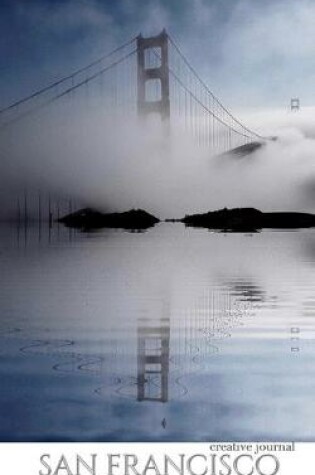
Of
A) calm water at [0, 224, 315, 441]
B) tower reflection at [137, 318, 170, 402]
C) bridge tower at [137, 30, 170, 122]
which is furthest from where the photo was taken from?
bridge tower at [137, 30, 170, 122]

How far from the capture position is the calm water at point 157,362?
9.86ft

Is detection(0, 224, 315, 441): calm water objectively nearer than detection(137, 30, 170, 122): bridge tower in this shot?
Yes

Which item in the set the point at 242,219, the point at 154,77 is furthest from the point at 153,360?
the point at 242,219

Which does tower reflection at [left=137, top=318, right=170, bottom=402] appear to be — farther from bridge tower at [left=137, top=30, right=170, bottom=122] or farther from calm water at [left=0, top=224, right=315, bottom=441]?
bridge tower at [left=137, top=30, right=170, bottom=122]

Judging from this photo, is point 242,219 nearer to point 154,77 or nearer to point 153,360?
point 154,77

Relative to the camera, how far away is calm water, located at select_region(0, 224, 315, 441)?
3006 mm

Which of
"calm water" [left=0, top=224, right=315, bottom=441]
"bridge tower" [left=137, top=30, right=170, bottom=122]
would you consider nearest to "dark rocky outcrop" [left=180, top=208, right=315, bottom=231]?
Result: "bridge tower" [left=137, top=30, right=170, bottom=122]

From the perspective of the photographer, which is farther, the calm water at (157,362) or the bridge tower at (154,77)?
the bridge tower at (154,77)

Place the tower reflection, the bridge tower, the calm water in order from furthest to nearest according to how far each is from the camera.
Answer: the bridge tower
the tower reflection
the calm water

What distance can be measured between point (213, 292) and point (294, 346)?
236cm

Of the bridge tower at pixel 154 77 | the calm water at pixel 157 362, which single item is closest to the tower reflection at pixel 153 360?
the calm water at pixel 157 362

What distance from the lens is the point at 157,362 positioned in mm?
3898

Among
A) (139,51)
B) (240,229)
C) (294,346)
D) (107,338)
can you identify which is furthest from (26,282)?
(240,229)

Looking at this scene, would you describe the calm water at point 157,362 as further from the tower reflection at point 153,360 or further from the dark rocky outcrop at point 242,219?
the dark rocky outcrop at point 242,219
